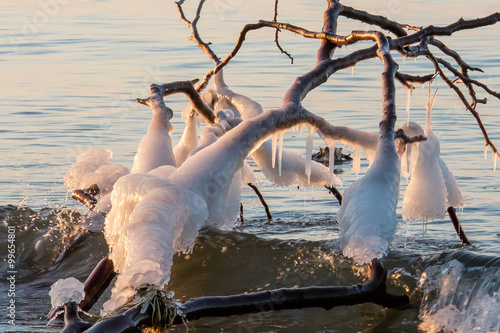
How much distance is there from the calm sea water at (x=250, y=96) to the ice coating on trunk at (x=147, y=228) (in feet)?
3.35

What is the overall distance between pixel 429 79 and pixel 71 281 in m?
3.53

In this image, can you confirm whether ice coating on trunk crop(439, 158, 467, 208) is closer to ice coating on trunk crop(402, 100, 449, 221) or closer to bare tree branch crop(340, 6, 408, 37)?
ice coating on trunk crop(402, 100, 449, 221)

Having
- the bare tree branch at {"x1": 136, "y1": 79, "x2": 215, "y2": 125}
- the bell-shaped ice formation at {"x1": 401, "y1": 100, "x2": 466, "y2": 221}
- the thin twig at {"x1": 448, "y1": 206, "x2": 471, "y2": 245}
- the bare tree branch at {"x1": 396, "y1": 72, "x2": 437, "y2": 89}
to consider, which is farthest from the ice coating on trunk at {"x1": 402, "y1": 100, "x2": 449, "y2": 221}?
the bare tree branch at {"x1": 136, "y1": 79, "x2": 215, "y2": 125}

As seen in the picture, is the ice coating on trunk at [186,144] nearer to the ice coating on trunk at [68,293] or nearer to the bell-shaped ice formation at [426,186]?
the bell-shaped ice formation at [426,186]

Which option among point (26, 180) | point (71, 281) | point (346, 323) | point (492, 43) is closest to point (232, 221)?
point (346, 323)

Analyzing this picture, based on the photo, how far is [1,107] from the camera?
15883 millimetres

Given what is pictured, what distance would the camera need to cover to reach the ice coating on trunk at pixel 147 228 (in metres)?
4.57

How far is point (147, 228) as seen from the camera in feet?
15.9

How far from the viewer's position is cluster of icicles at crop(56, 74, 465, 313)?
4793 millimetres

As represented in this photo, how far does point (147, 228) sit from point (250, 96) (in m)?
10.7

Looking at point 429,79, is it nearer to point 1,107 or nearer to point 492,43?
point 1,107

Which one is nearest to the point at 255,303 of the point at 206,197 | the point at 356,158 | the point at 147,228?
the point at 147,228

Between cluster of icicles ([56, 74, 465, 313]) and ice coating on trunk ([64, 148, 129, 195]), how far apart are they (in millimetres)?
15

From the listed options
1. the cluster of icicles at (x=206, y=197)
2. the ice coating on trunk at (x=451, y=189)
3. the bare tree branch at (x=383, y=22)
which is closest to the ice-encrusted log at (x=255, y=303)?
the cluster of icicles at (x=206, y=197)
